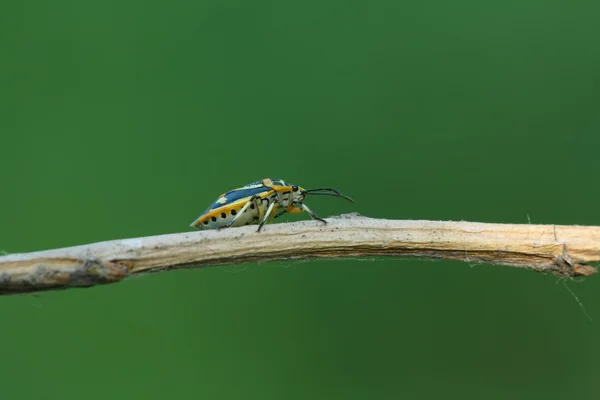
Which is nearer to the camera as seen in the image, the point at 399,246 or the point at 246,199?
the point at 399,246

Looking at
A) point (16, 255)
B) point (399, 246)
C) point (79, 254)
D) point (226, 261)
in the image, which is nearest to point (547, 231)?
point (399, 246)

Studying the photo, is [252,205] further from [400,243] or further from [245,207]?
[400,243]

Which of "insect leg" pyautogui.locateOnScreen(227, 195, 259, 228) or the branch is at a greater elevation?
"insect leg" pyautogui.locateOnScreen(227, 195, 259, 228)

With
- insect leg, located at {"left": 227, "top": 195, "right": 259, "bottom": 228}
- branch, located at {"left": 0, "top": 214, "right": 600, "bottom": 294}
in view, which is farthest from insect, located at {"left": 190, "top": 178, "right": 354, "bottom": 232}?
branch, located at {"left": 0, "top": 214, "right": 600, "bottom": 294}

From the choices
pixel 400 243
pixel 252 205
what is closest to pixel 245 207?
pixel 252 205

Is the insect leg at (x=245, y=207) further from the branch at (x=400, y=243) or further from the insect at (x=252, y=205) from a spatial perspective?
the branch at (x=400, y=243)

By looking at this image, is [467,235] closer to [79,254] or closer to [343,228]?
[343,228]

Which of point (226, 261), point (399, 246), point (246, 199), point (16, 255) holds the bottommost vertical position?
point (16, 255)

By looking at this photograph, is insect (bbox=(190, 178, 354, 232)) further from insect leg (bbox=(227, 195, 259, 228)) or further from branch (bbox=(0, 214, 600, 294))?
branch (bbox=(0, 214, 600, 294))
